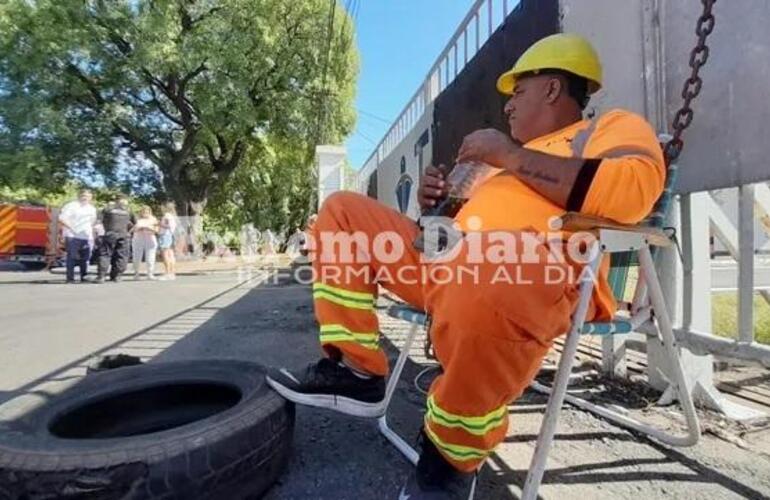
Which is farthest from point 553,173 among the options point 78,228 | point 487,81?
point 78,228

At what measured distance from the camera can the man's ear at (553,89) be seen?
150 cm

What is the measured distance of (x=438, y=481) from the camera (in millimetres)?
1228

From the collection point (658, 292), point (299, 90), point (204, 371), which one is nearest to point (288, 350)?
point (204, 371)

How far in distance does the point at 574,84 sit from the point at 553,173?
466 millimetres

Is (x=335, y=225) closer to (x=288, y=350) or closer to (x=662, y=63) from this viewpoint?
(x=662, y=63)

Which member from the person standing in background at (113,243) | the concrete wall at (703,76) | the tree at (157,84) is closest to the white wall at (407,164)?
the concrete wall at (703,76)

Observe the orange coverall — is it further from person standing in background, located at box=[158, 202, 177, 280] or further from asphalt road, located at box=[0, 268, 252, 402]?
person standing in background, located at box=[158, 202, 177, 280]

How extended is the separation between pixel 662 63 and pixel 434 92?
400cm

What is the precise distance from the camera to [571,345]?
1190mm

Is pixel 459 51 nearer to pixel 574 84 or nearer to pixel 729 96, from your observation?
pixel 729 96

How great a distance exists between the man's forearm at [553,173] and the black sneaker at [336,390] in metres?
0.79

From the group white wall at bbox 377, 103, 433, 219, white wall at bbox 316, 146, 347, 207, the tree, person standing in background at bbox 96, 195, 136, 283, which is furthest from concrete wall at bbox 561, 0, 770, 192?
the tree

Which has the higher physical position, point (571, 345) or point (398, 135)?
point (398, 135)

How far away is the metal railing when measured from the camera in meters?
3.94
